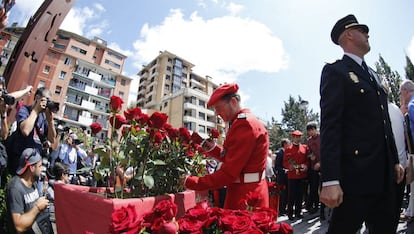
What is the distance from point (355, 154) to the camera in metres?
1.57

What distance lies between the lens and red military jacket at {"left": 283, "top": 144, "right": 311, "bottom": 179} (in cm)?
512

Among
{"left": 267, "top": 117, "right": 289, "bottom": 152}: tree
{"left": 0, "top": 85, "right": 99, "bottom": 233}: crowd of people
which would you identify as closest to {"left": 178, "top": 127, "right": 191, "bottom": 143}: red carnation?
{"left": 0, "top": 85, "right": 99, "bottom": 233}: crowd of people

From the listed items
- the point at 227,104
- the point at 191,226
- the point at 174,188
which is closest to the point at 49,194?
the point at 174,188

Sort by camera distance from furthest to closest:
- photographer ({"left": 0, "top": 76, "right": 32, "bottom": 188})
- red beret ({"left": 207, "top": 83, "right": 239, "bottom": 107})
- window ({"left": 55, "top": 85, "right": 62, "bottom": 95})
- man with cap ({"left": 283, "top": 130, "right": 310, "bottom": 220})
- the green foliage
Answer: window ({"left": 55, "top": 85, "right": 62, "bottom": 95}) < man with cap ({"left": 283, "top": 130, "right": 310, "bottom": 220}) < photographer ({"left": 0, "top": 76, "right": 32, "bottom": 188}) < red beret ({"left": 207, "top": 83, "right": 239, "bottom": 107}) < the green foliage

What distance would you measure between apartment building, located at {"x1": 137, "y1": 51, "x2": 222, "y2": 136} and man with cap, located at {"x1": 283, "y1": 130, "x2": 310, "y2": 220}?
3434 cm

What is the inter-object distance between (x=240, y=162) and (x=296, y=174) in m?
4.08

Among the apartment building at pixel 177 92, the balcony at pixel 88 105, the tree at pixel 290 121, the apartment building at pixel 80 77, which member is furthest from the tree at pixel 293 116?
the balcony at pixel 88 105

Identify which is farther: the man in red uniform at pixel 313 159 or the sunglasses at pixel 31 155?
the man in red uniform at pixel 313 159

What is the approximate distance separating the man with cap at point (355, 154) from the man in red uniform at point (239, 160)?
0.39 m

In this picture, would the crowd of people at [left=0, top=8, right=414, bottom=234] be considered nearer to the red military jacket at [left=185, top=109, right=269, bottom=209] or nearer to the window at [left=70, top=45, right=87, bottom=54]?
the red military jacket at [left=185, top=109, right=269, bottom=209]

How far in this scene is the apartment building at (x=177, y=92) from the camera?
44562 mm

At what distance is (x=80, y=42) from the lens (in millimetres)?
42125

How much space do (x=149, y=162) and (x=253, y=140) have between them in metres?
0.67

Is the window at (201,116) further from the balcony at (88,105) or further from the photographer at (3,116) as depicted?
the photographer at (3,116)
